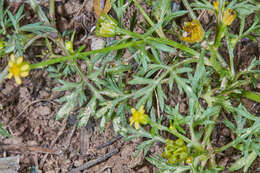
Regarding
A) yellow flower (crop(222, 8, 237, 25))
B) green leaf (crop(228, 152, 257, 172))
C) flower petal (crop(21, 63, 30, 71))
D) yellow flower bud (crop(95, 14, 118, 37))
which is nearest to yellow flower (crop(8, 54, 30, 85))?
flower petal (crop(21, 63, 30, 71))

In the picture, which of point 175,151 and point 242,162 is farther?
point 242,162

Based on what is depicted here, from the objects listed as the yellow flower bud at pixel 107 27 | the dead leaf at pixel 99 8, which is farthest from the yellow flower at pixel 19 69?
the dead leaf at pixel 99 8

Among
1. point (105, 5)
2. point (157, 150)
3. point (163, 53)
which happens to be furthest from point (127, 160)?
point (105, 5)

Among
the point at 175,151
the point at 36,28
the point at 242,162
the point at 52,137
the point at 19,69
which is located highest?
the point at 36,28

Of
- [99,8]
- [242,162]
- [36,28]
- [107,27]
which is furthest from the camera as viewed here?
[99,8]

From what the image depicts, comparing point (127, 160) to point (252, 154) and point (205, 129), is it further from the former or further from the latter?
point (252, 154)

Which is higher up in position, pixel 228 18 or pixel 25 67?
pixel 228 18

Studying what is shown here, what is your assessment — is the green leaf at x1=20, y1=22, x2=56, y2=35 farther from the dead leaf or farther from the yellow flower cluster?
the yellow flower cluster

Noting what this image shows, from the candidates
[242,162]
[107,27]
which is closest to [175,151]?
[242,162]

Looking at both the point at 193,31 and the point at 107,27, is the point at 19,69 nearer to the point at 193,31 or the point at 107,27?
the point at 107,27

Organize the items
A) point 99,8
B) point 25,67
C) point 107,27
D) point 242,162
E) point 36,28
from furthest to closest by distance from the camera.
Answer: point 99,8
point 242,162
point 36,28
point 107,27
point 25,67
